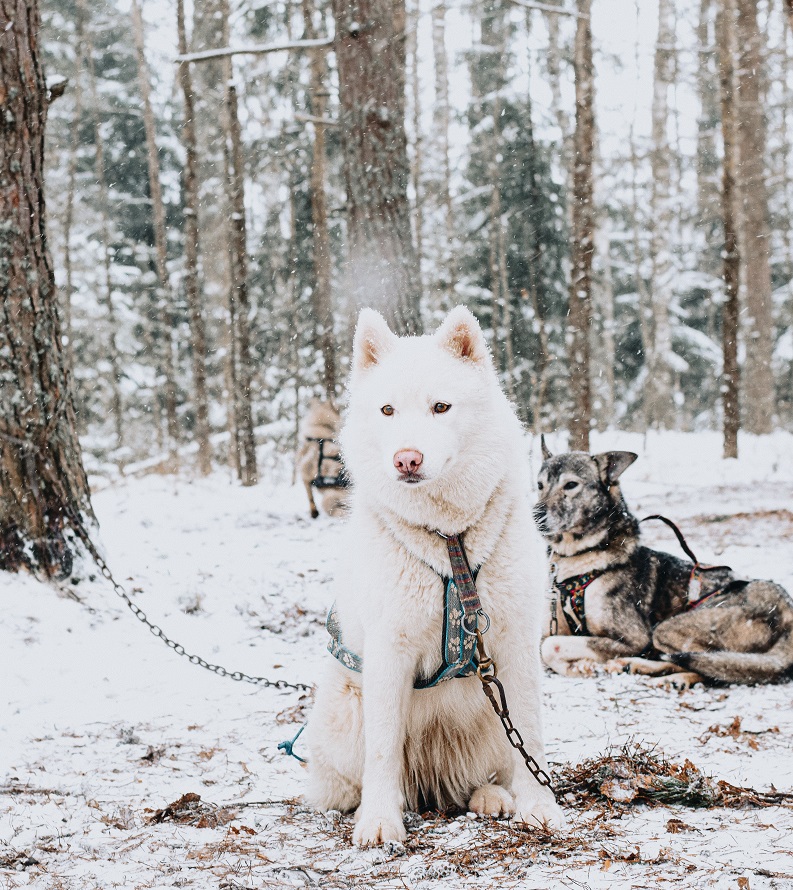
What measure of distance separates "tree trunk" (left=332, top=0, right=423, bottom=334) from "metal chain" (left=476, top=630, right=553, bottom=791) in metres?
4.73

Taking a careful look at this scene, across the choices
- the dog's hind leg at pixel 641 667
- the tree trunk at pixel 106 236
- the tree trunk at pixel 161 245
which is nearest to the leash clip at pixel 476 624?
the dog's hind leg at pixel 641 667

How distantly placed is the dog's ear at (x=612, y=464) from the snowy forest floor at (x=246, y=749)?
1.30m

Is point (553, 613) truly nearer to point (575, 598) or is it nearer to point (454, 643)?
point (575, 598)

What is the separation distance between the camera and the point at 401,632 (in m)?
2.94

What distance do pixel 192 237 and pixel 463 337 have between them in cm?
1413

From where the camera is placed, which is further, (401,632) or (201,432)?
(201,432)

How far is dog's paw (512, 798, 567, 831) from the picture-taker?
9.49ft

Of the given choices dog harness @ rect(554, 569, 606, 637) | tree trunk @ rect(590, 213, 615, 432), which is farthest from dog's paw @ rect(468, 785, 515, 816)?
tree trunk @ rect(590, 213, 615, 432)

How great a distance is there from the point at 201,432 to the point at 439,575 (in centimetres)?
1445

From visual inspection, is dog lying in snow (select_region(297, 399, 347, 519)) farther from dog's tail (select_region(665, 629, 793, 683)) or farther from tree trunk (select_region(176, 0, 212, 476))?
dog's tail (select_region(665, 629, 793, 683))

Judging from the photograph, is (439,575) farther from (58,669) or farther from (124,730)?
(58,669)

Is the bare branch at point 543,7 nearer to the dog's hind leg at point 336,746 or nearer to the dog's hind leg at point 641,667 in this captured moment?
the dog's hind leg at point 641,667

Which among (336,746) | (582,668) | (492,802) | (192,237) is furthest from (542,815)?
(192,237)

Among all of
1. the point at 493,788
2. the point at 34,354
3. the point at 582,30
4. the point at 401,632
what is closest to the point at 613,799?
the point at 493,788
